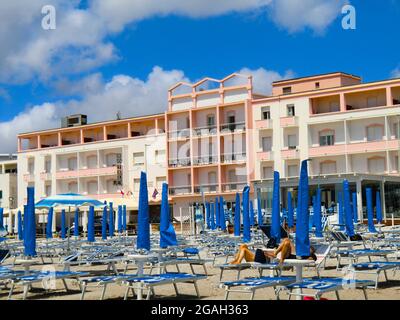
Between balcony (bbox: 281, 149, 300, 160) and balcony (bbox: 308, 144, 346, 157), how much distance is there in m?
0.88

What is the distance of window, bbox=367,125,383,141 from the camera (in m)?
44.7

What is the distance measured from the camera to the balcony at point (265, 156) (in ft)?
159

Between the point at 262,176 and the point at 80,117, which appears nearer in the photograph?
the point at 262,176

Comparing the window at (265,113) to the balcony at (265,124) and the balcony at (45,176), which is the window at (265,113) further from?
the balcony at (45,176)

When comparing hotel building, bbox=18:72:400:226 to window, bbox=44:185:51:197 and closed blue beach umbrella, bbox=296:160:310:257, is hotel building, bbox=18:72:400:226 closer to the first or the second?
window, bbox=44:185:51:197

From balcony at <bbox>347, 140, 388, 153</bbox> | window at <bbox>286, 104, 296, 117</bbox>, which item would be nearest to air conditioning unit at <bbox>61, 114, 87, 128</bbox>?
window at <bbox>286, 104, 296, 117</bbox>

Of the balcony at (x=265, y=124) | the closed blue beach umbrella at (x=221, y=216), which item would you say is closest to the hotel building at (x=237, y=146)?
the balcony at (x=265, y=124)

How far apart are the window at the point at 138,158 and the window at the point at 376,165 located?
18924mm

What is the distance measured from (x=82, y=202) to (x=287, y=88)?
31661 millimetres

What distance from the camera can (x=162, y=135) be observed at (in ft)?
177

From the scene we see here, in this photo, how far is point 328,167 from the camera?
46.6 metres
